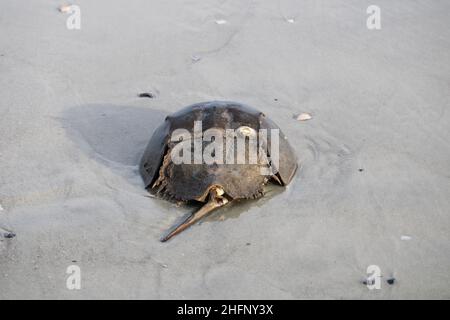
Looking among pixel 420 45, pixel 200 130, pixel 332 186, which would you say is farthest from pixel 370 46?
pixel 200 130

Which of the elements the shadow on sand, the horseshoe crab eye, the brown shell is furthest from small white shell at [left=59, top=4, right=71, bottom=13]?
the horseshoe crab eye

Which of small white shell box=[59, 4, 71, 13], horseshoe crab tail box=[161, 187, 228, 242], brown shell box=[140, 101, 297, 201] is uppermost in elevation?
small white shell box=[59, 4, 71, 13]

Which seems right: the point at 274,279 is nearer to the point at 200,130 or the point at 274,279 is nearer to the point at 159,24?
the point at 200,130

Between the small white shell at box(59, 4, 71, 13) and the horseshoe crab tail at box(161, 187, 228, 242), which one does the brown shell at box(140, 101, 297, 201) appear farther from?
the small white shell at box(59, 4, 71, 13)

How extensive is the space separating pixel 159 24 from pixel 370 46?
76.4 inches

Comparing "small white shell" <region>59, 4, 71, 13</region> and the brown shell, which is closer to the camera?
the brown shell

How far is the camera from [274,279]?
311 cm

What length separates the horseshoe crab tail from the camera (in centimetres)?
336

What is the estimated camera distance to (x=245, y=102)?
15.7 ft

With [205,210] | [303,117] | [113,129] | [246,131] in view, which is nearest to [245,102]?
[303,117]

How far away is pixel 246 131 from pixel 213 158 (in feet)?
0.95

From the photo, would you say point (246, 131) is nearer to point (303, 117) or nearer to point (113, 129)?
point (303, 117)

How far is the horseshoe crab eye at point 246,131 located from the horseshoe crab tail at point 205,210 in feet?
1.21

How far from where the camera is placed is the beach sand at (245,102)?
10.3ft
